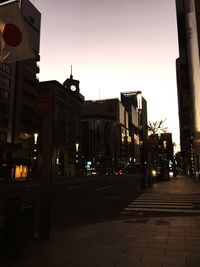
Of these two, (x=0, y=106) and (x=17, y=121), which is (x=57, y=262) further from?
(x=17, y=121)

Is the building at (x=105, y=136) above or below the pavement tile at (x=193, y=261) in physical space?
above

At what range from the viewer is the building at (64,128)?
8862cm

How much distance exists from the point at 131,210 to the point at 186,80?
56.6 metres

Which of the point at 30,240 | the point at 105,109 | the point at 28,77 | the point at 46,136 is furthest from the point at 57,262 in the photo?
the point at 105,109

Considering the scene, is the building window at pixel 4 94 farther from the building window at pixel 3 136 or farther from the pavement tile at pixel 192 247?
the pavement tile at pixel 192 247

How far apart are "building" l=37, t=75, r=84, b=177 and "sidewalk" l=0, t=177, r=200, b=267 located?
75521 mm

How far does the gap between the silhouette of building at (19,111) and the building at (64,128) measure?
1107 cm

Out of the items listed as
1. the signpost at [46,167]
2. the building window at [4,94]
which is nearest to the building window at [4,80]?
the building window at [4,94]

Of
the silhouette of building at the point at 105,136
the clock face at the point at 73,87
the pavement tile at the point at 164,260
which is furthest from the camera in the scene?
the silhouette of building at the point at 105,136

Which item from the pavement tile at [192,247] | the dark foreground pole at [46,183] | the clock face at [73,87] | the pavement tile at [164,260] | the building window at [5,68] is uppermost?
the clock face at [73,87]

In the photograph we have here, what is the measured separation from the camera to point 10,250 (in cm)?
642

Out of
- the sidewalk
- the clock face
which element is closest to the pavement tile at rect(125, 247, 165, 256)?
the sidewalk

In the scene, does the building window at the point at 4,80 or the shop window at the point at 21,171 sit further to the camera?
the shop window at the point at 21,171

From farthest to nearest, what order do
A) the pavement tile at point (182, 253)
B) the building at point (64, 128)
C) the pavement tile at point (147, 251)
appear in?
the building at point (64, 128) < the pavement tile at point (147, 251) < the pavement tile at point (182, 253)
